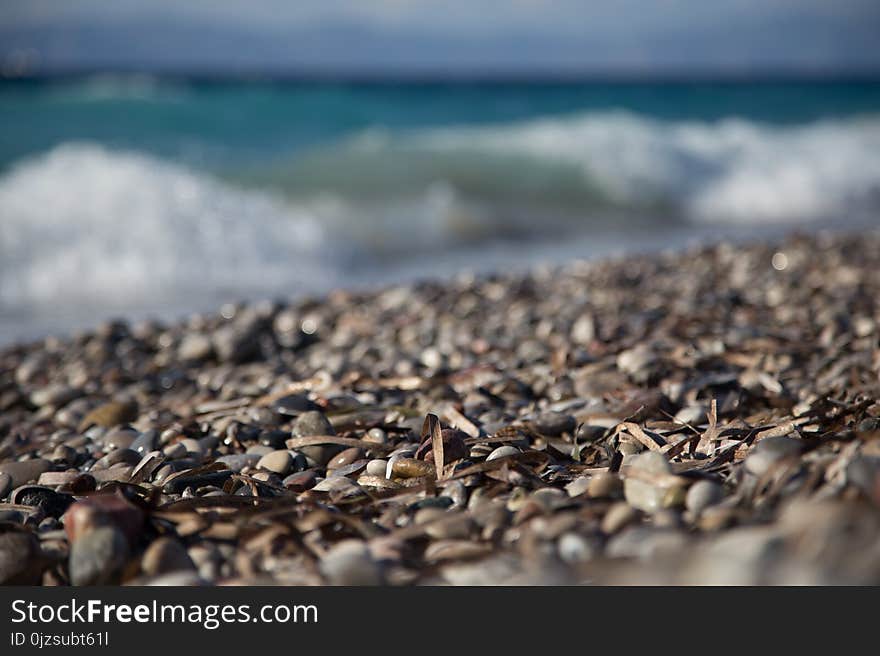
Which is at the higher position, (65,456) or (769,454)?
(769,454)

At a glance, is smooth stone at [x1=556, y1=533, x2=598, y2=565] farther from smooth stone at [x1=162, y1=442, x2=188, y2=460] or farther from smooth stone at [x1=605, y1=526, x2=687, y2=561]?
smooth stone at [x1=162, y1=442, x2=188, y2=460]

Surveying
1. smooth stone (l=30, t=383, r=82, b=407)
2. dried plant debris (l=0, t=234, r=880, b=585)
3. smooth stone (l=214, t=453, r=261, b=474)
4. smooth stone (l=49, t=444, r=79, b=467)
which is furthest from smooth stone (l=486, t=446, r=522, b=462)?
smooth stone (l=30, t=383, r=82, b=407)

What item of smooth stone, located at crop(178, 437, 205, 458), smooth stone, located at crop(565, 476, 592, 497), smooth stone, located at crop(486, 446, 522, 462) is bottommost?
smooth stone, located at crop(178, 437, 205, 458)

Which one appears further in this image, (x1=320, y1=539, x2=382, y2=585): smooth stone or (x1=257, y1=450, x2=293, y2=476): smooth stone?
(x1=257, y1=450, x2=293, y2=476): smooth stone

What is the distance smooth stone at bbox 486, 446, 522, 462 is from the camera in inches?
70.0

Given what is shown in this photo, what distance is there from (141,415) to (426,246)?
493 cm

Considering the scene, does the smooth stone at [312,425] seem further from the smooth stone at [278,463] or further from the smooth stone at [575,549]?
the smooth stone at [575,549]

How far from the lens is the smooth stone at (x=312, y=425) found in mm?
2113

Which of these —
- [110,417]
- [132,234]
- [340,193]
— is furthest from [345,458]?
[340,193]

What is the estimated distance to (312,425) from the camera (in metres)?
2.12

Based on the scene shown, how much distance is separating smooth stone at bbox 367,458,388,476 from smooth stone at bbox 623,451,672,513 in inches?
23.0

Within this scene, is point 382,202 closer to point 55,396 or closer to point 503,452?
point 55,396

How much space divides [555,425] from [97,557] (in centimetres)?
115

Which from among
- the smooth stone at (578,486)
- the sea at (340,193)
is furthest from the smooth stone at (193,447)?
the sea at (340,193)
